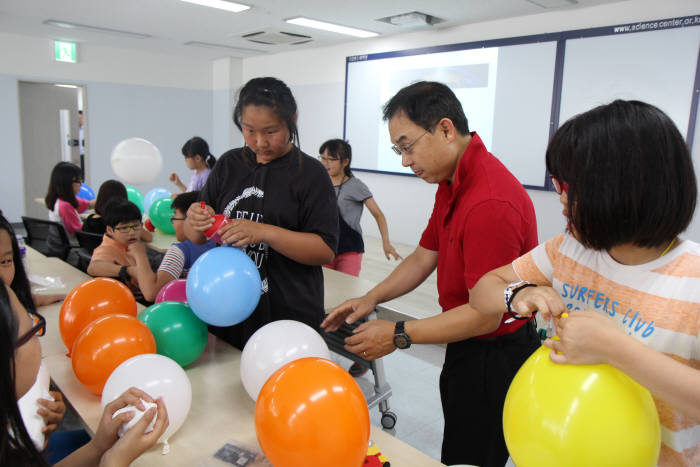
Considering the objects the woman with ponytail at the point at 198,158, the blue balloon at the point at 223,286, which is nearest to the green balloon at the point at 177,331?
the blue balloon at the point at 223,286

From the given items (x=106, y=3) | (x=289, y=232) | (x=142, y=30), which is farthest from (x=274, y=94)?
(x=142, y=30)

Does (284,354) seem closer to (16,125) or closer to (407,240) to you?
(407,240)

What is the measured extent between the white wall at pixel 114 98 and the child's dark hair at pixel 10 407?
7747mm

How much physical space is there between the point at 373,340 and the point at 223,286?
456 mm

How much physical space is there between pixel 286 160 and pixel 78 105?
7985 mm

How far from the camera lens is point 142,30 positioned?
6.46 m

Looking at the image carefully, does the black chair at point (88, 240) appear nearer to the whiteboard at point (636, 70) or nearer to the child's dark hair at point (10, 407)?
the child's dark hair at point (10, 407)

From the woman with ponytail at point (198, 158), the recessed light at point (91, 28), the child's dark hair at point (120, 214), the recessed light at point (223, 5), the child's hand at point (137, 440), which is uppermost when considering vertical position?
the recessed light at point (91, 28)

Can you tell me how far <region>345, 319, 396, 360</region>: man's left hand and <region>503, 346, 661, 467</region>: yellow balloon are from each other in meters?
0.54

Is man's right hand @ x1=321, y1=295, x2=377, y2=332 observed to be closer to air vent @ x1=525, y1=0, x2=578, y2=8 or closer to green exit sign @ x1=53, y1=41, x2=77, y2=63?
air vent @ x1=525, y1=0, x2=578, y2=8

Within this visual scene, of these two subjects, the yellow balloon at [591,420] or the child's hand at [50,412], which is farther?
the child's hand at [50,412]

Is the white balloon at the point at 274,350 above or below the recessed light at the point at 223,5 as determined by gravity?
below

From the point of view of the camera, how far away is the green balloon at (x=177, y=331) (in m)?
1.37

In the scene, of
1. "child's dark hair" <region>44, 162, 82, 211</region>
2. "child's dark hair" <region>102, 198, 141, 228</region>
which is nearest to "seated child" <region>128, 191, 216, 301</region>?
"child's dark hair" <region>102, 198, 141, 228</region>
